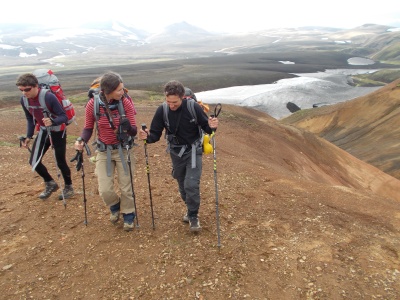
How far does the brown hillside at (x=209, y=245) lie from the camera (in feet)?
19.3

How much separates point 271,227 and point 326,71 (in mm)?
93301

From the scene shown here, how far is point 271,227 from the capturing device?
25.5ft

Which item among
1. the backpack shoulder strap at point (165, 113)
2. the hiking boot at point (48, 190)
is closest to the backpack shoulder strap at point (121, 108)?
the backpack shoulder strap at point (165, 113)

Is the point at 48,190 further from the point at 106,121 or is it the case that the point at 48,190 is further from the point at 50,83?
the point at 106,121

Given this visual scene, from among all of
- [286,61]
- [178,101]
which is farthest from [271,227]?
[286,61]

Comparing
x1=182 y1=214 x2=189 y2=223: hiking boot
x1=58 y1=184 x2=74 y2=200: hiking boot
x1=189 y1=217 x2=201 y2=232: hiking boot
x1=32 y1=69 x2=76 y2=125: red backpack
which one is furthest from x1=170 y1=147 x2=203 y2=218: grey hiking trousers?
x1=58 y1=184 x2=74 y2=200: hiking boot

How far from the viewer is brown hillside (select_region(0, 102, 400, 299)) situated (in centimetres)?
588

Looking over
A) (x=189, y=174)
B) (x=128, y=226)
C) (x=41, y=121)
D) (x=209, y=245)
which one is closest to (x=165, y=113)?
(x=189, y=174)

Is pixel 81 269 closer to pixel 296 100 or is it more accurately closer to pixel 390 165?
pixel 390 165

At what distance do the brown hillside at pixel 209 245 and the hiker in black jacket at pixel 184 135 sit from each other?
4.29 ft

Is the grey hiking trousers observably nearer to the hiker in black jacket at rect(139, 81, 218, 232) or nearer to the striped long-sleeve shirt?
the hiker in black jacket at rect(139, 81, 218, 232)

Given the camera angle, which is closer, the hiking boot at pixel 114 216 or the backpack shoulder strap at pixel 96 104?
the backpack shoulder strap at pixel 96 104

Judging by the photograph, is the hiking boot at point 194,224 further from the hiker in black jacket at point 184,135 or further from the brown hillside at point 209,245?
the hiker in black jacket at point 184,135

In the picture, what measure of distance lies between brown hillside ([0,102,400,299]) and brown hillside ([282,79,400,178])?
2038cm
